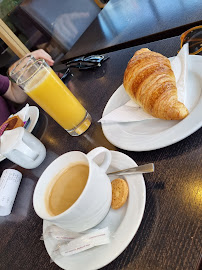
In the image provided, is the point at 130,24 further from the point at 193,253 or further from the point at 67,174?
the point at 193,253

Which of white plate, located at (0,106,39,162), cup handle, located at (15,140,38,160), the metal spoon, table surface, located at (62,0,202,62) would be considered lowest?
table surface, located at (62,0,202,62)

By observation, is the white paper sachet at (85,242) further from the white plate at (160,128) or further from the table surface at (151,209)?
the white plate at (160,128)

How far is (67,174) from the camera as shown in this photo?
0.50 metres

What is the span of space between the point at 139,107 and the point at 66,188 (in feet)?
1.02

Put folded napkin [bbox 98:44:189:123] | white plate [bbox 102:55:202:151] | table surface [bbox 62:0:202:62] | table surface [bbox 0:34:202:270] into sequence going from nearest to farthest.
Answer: table surface [bbox 0:34:202:270]
white plate [bbox 102:55:202:151]
folded napkin [bbox 98:44:189:123]
table surface [bbox 62:0:202:62]

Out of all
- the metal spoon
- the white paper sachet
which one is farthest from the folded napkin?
the white paper sachet

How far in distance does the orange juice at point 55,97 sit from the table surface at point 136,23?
397mm

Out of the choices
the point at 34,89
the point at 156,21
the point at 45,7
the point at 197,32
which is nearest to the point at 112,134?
the point at 34,89

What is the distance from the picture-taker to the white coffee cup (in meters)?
0.41

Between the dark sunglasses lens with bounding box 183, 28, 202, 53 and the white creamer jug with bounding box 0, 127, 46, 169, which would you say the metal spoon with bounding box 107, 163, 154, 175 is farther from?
the dark sunglasses lens with bounding box 183, 28, 202, 53

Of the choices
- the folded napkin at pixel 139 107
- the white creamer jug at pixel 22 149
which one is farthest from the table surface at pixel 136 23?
the white creamer jug at pixel 22 149

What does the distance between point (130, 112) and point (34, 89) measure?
276 mm

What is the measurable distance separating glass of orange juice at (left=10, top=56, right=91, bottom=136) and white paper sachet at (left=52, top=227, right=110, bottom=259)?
1.14 ft

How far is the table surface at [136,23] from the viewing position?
0.86 metres
